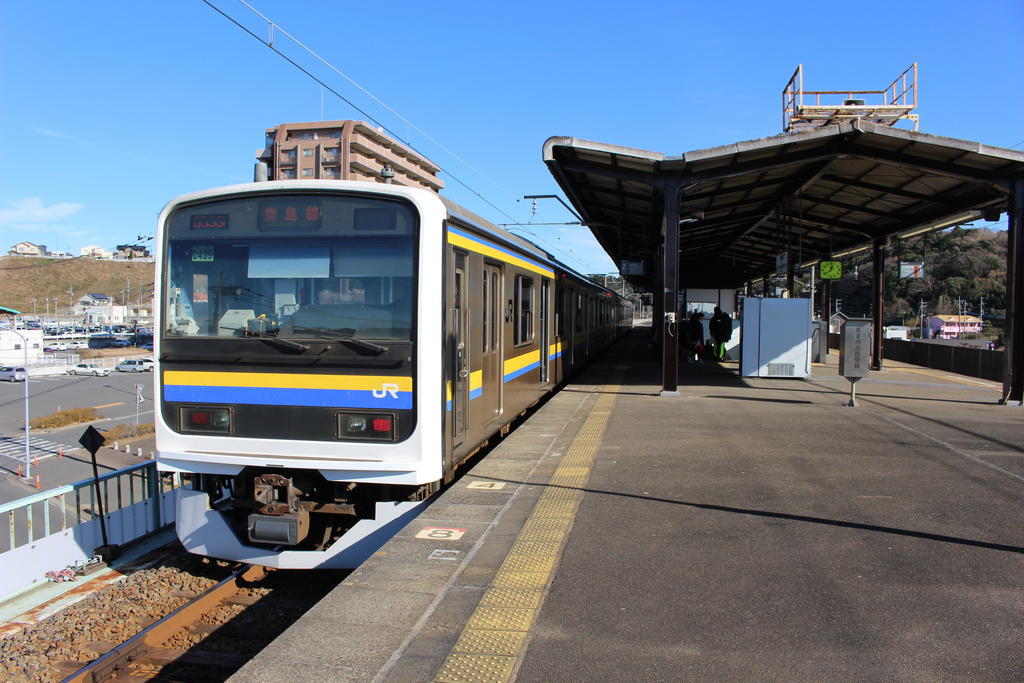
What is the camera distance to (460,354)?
5.95 meters

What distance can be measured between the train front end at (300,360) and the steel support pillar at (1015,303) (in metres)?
11.8

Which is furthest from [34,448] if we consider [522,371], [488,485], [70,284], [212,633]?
[70,284]

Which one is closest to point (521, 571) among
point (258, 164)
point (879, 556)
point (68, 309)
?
point (879, 556)

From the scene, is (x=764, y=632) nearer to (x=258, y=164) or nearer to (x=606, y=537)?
(x=606, y=537)

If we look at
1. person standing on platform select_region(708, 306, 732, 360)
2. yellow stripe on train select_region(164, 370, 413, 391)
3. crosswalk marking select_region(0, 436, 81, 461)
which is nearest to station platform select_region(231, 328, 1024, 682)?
yellow stripe on train select_region(164, 370, 413, 391)

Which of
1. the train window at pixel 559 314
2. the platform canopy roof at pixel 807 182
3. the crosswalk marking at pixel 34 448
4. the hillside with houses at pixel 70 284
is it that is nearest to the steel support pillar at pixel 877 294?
the platform canopy roof at pixel 807 182

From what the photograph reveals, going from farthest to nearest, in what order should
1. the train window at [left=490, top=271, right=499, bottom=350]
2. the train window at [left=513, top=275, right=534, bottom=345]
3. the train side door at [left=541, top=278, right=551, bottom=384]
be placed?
the train side door at [left=541, top=278, right=551, bottom=384] < the train window at [left=513, top=275, right=534, bottom=345] < the train window at [left=490, top=271, right=499, bottom=350]

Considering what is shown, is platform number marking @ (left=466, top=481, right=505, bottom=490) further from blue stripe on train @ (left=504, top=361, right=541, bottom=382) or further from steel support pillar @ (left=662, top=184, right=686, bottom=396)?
steel support pillar @ (left=662, top=184, right=686, bottom=396)

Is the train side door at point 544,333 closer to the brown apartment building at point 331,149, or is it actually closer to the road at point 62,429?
the road at point 62,429

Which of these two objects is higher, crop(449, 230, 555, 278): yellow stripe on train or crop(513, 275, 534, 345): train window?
crop(449, 230, 555, 278): yellow stripe on train

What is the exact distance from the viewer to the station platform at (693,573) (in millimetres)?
3289

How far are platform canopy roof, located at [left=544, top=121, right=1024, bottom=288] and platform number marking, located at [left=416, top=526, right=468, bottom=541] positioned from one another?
8.03m

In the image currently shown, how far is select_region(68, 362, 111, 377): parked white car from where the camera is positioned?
65250mm

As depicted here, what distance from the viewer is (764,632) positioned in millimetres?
3596
